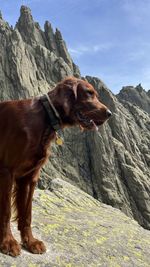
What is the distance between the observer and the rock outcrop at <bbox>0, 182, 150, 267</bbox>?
6.73 meters

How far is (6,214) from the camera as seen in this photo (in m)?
5.91

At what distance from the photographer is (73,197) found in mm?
11188

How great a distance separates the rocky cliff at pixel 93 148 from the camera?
61.9m

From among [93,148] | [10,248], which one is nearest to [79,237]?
[10,248]

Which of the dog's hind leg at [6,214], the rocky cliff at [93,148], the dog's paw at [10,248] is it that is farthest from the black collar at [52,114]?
the rocky cliff at [93,148]

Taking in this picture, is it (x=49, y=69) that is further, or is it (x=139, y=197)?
(x=49, y=69)

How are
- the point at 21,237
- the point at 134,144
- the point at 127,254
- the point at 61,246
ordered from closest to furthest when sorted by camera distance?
1. the point at 21,237
2. the point at 61,246
3. the point at 127,254
4. the point at 134,144

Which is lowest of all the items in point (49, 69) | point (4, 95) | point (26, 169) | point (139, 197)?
point (139, 197)

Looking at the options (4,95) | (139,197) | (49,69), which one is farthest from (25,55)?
(139,197)

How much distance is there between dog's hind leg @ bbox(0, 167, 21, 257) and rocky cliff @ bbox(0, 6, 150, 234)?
46.4 metres

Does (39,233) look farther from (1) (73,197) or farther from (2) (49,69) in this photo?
(2) (49,69)

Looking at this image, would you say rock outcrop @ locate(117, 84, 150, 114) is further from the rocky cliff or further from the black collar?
the black collar

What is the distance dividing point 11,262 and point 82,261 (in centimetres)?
134

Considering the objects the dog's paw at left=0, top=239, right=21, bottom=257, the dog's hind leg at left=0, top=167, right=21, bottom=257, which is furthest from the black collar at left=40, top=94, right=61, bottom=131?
the dog's paw at left=0, top=239, right=21, bottom=257
